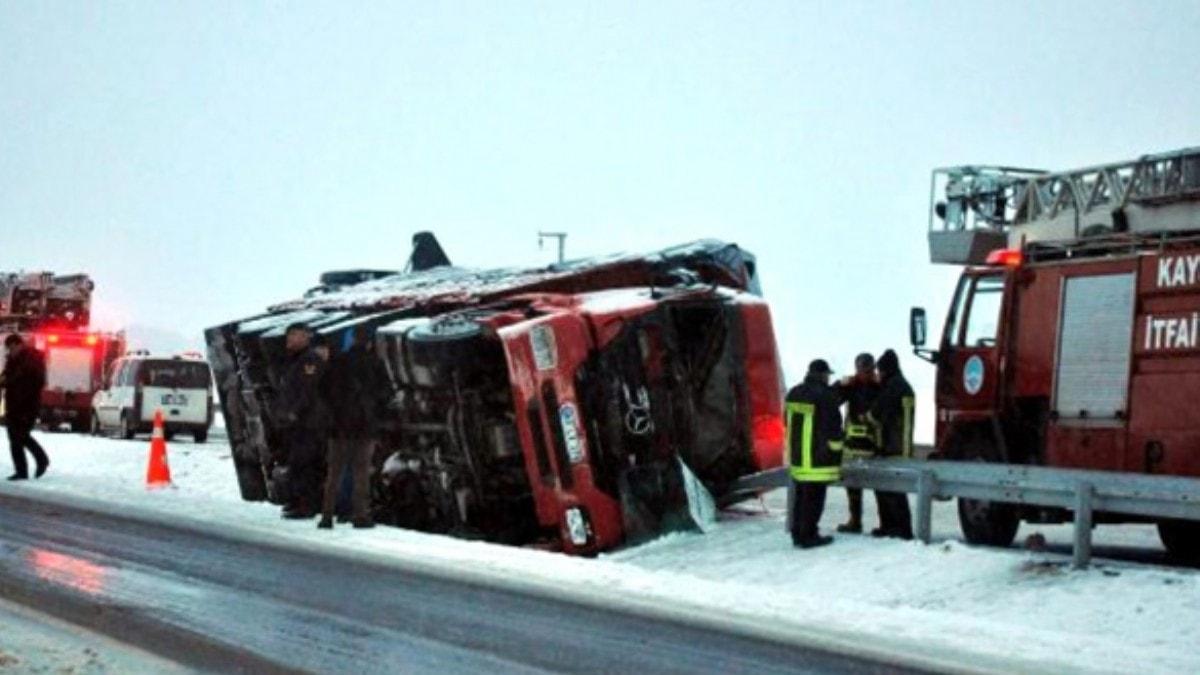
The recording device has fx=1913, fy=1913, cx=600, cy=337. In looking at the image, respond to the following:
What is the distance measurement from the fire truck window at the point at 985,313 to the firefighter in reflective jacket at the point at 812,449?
8.39 feet

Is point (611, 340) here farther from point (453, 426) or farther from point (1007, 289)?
point (1007, 289)

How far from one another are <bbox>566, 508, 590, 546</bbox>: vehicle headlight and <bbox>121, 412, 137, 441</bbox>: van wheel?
94.2 ft

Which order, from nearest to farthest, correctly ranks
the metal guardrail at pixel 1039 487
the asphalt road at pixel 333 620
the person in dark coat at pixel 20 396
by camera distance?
1. the asphalt road at pixel 333 620
2. the metal guardrail at pixel 1039 487
3. the person in dark coat at pixel 20 396

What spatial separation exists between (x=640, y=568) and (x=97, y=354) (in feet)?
118

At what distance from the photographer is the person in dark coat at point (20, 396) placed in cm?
2330

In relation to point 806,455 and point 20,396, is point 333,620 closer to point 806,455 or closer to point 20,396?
point 806,455

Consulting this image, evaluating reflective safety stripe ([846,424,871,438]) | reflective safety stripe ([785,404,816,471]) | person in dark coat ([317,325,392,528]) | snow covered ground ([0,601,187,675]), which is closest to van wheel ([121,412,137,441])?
person in dark coat ([317,325,392,528])

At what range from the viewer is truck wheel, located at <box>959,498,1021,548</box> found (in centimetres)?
1642

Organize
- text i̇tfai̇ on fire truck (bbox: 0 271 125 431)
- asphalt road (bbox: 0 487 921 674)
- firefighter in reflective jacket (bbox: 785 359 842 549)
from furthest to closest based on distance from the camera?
text i̇tfai̇ on fire truck (bbox: 0 271 125 431)
firefighter in reflective jacket (bbox: 785 359 842 549)
asphalt road (bbox: 0 487 921 674)

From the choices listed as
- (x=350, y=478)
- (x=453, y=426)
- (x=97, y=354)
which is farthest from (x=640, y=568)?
(x=97, y=354)

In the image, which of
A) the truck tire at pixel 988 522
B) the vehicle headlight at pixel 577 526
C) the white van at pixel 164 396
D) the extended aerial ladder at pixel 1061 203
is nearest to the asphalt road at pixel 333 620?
the vehicle headlight at pixel 577 526

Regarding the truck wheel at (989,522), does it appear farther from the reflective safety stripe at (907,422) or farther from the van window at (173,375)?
the van window at (173,375)

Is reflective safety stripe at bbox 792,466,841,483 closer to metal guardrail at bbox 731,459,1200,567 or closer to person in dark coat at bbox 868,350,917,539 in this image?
metal guardrail at bbox 731,459,1200,567

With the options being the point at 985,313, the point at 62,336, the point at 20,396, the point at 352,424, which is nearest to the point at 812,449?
the point at 985,313
